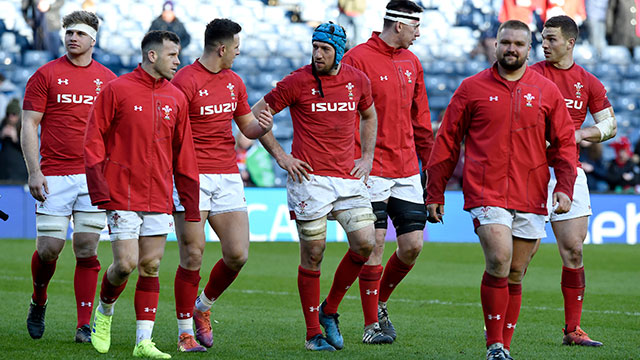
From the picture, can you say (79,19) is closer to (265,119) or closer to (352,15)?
(265,119)

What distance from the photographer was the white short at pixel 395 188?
7355mm

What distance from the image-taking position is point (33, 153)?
6961 millimetres

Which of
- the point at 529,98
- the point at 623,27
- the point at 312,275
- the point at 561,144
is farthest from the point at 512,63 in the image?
the point at 623,27

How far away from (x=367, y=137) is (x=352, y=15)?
15.5m

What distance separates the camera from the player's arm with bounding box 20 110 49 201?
6.88 meters

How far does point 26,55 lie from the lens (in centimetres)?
2083

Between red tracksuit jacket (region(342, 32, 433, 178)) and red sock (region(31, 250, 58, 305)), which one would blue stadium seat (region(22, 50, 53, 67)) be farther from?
red tracksuit jacket (region(342, 32, 433, 178))

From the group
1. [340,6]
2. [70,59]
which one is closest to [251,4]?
[340,6]

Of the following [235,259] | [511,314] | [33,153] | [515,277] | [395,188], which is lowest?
[511,314]

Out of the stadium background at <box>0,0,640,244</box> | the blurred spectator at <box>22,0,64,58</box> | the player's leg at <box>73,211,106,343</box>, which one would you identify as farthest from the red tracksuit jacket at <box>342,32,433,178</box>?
the blurred spectator at <box>22,0,64,58</box>

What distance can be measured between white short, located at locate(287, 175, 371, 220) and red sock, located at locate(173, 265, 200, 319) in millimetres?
804

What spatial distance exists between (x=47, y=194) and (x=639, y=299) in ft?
21.0

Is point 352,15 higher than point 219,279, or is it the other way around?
point 352,15

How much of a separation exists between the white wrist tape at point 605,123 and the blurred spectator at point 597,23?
56.6 ft
